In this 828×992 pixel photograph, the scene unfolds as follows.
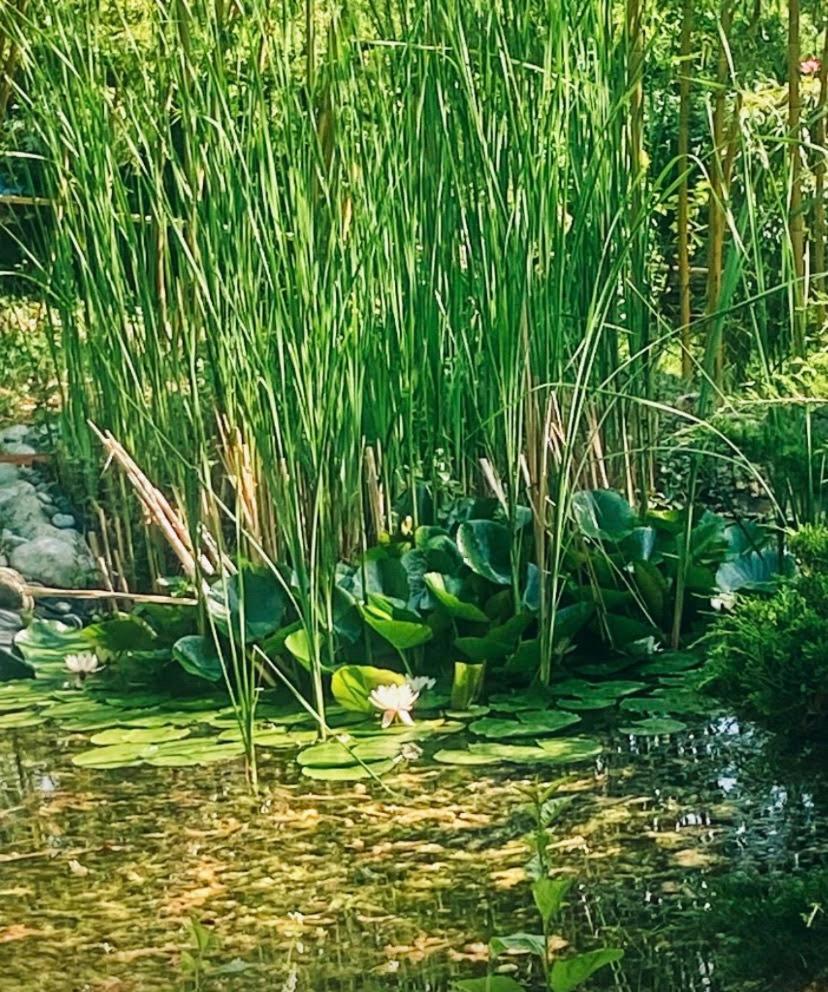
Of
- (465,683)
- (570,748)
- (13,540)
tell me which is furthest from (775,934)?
(13,540)

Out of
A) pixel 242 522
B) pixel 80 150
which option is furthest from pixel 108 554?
pixel 80 150

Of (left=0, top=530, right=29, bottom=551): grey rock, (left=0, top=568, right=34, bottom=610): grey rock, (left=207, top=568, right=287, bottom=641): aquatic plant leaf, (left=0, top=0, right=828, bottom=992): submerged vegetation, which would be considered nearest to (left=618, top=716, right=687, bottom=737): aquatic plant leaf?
(left=0, top=0, right=828, bottom=992): submerged vegetation

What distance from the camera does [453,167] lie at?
2.35 metres

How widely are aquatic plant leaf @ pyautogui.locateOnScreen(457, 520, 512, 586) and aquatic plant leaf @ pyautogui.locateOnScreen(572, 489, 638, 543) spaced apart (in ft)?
0.41

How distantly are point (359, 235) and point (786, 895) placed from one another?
1234 millimetres

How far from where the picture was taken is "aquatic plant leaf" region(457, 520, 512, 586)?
2.41 meters

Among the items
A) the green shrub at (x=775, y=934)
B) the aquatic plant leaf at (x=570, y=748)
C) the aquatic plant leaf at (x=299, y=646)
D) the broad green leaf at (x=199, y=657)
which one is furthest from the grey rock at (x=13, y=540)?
the green shrub at (x=775, y=934)

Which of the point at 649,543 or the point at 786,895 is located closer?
the point at 786,895

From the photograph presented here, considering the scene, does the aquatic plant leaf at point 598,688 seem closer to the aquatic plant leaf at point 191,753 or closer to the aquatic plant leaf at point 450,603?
the aquatic plant leaf at point 450,603

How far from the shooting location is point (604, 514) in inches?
97.9

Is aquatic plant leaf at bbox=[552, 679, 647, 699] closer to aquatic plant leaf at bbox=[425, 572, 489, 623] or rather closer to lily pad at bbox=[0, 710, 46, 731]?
aquatic plant leaf at bbox=[425, 572, 489, 623]

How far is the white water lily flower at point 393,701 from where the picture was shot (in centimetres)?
212

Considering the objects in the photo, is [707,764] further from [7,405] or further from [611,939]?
[7,405]

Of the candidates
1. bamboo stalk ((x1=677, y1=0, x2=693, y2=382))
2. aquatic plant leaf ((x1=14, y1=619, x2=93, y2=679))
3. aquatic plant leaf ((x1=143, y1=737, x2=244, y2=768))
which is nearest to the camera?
aquatic plant leaf ((x1=143, y1=737, x2=244, y2=768))
